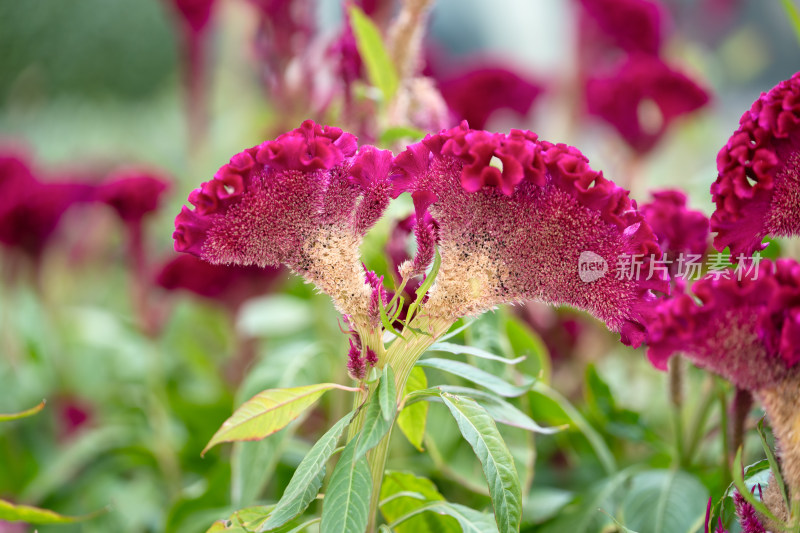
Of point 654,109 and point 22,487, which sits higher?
point 654,109

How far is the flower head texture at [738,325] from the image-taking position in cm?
40

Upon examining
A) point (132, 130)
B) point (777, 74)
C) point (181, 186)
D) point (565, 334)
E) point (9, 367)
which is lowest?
point (9, 367)

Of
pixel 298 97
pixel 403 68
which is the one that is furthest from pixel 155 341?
pixel 403 68

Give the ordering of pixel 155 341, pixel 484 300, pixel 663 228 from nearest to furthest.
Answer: pixel 484 300, pixel 663 228, pixel 155 341

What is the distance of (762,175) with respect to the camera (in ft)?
1.49

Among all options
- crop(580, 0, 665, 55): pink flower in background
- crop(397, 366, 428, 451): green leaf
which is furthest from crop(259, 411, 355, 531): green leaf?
crop(580, 0, 665, 55): pink flower in background

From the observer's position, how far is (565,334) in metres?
1.18

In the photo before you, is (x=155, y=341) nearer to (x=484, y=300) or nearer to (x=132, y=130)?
(x=484, y=300)

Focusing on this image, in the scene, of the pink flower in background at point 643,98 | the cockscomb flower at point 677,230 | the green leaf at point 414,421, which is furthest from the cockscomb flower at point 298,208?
the pink flower in background at point 643,98

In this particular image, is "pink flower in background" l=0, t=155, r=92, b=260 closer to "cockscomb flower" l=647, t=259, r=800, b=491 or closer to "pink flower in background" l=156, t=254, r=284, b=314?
"pink flower in background" l=156, t=254, r=284, b=314

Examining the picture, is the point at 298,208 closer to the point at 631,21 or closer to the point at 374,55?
the point at 374,55

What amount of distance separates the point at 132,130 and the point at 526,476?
3.61 meters

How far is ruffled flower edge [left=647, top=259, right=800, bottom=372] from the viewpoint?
0.39 metres

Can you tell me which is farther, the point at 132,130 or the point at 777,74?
the point at 132,130
